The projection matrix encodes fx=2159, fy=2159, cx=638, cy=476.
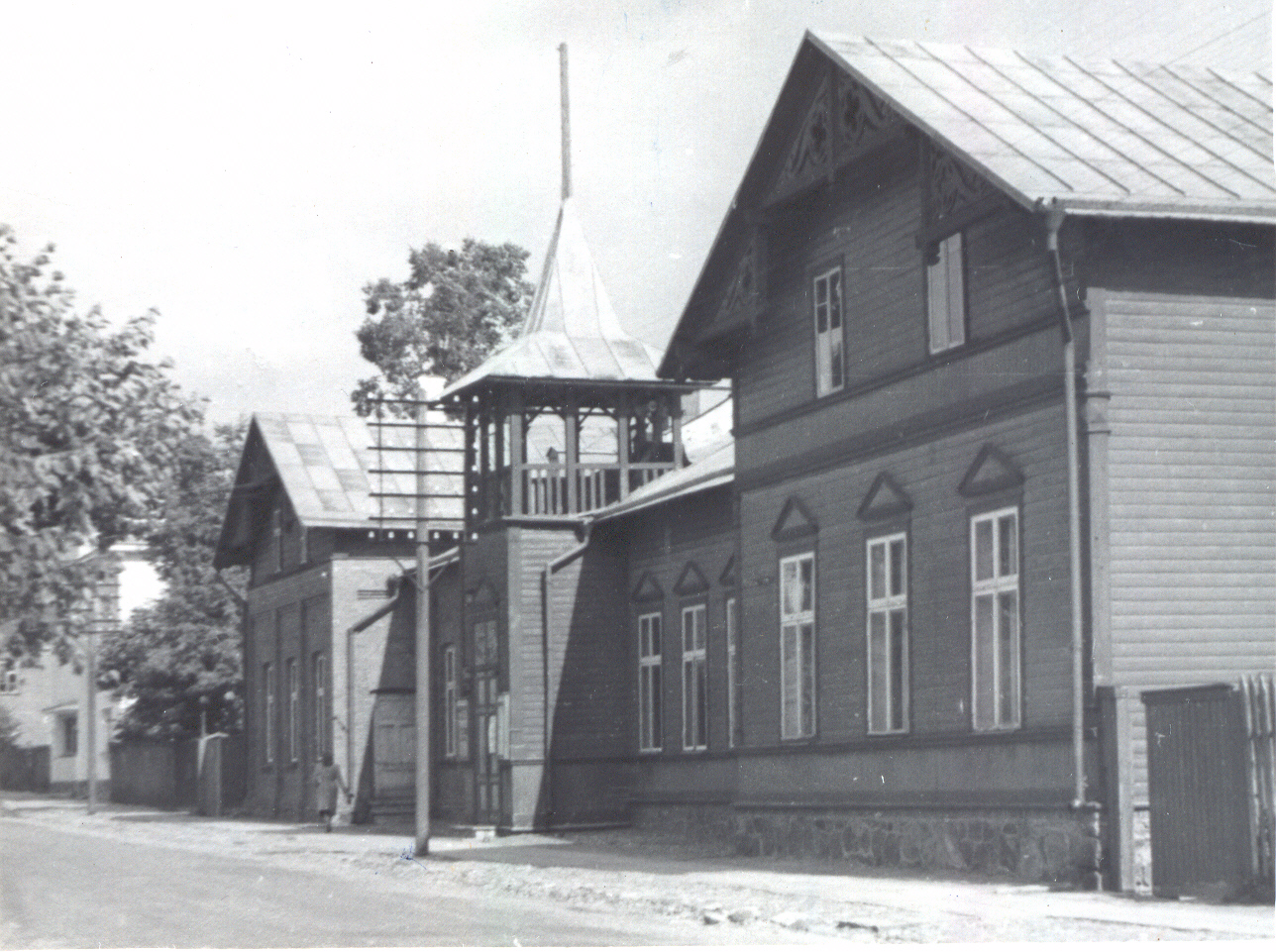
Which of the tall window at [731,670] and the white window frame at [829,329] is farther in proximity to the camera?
the tall window at [731,670]

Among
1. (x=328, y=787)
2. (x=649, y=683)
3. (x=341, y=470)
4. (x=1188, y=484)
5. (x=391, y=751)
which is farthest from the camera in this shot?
(x=341, y=470)

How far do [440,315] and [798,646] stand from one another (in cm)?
3570

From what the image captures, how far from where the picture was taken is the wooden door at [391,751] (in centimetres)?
4031

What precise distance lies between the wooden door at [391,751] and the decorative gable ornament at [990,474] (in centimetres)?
2113

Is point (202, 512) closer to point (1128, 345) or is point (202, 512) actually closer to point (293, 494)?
point (293, 494)

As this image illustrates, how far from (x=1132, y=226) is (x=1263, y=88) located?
4.00 m

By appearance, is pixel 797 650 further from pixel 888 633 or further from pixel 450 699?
pixel 450 699

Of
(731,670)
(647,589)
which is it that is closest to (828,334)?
(731,670)

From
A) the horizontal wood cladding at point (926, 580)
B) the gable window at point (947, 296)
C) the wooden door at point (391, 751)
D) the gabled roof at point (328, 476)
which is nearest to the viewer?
the horizontal wood cladding at point (926, 580)

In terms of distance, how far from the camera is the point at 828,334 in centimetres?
2427

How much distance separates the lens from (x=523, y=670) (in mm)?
33281

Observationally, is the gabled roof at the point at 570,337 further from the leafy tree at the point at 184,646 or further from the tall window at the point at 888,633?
the leafy tree at the point at 184,646

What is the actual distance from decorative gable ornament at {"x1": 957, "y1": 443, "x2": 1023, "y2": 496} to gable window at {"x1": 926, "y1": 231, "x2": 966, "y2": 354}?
4.17 ft

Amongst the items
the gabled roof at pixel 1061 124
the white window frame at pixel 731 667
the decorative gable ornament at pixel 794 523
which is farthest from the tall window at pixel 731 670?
the gabled roof at pixel 1061 124
